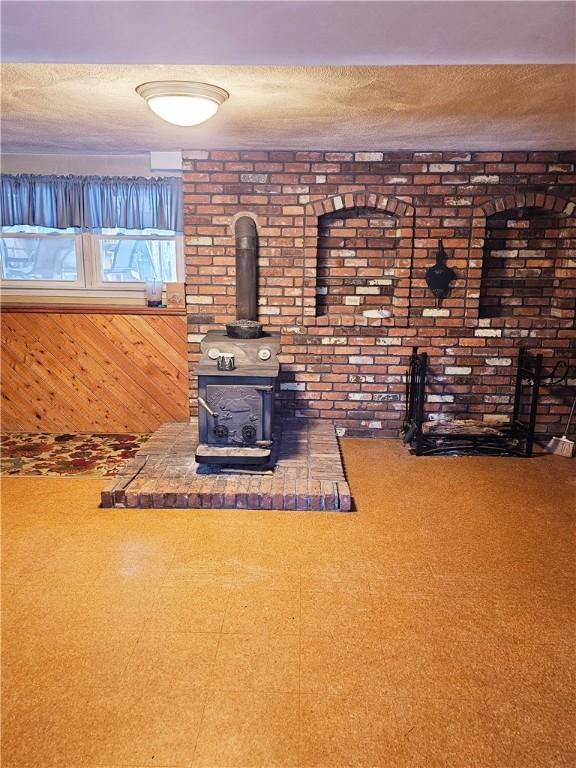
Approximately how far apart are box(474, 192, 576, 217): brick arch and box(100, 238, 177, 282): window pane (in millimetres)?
2711

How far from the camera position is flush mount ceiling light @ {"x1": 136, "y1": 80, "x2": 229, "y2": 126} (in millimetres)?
2744

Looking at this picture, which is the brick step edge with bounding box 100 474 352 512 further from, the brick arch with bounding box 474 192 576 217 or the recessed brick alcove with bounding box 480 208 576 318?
the brick arch with bounding box 474 192 576 217

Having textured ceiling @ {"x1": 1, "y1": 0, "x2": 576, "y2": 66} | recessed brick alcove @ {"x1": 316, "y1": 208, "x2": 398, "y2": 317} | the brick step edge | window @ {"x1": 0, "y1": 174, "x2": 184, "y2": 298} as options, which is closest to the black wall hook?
recessed brick alcove @ {"x1": 316, "y1": 208, "x2": 398, "y2": 317}

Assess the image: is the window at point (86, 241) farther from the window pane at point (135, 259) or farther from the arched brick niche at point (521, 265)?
the arched brick niche at point (521, 265)

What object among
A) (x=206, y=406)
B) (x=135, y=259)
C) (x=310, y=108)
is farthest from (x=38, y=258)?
(x=310, y=108)

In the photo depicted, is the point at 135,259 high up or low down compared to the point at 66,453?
up

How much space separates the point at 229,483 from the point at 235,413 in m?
0.45

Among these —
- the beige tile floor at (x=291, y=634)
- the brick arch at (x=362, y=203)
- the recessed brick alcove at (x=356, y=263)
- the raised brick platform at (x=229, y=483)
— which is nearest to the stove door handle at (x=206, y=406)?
the raised brick platform at (x=229, y=483)

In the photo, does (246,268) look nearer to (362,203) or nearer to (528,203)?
(362,203)

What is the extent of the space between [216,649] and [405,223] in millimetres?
3475

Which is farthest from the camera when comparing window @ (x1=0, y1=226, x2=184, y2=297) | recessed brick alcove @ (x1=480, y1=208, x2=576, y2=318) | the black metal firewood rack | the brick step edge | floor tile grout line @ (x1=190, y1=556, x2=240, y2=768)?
window @ (x1=0, y1=226, x2=184, y2=297)

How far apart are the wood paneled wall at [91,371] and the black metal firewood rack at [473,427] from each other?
1901 millimetres

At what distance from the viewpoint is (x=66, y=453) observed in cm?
445

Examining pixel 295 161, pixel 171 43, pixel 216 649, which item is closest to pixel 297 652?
pixel 216 649
